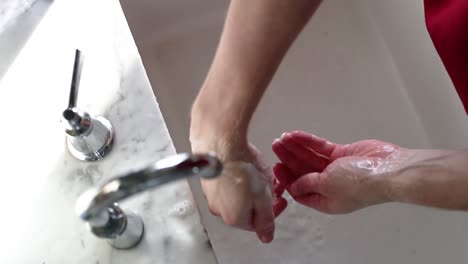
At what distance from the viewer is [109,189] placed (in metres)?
0.30

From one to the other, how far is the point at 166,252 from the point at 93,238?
0.24ft

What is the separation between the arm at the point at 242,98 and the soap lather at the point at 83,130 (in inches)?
4.4

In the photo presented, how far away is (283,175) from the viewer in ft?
2.44

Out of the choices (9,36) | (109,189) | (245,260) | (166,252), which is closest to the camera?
(109,189)

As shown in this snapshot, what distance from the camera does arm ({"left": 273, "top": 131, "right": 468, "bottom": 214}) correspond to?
0.60 meters

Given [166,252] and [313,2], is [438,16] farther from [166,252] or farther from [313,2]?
[166,252]

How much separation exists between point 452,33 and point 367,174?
209 mm

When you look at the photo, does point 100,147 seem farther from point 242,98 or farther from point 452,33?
point 452,33

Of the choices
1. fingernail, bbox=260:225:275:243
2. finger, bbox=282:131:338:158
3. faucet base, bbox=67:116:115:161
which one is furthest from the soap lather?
finger, bbox=282:131:338:158

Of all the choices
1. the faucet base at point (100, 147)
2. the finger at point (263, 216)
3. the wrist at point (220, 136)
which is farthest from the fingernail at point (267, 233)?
the faucet base at point (100, 147)

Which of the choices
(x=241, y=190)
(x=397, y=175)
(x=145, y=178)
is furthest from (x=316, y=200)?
(x=145, y=178)

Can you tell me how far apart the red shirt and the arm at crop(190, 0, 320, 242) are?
0.69 feet

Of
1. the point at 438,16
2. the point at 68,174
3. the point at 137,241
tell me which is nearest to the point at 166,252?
the point at 137,241

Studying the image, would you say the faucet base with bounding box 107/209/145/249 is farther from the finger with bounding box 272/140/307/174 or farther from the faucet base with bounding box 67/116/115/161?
the finger with bounding box 272/140/307/174
